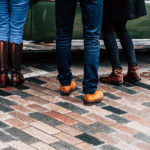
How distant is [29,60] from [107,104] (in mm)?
1902

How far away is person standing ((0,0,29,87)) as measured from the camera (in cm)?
387

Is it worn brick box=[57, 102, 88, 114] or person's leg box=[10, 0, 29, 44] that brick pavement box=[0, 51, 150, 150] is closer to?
worn brick box=[57, 102, 88, 114]

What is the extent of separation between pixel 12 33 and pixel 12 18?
0.14 m

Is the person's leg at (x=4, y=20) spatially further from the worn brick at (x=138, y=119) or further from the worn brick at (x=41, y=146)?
the worn brick at (x=41, y=146)

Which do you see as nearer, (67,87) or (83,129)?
(83,129)

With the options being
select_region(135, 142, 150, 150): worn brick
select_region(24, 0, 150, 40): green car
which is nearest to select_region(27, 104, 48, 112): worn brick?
select_region(135, 142, 150, 150): worn brick

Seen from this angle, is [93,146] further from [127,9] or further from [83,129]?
[127,9]

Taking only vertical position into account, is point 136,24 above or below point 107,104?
above

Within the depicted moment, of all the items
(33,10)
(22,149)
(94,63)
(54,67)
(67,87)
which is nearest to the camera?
(22,149)

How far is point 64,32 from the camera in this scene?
3.59 metres

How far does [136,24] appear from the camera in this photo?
516 centimetres

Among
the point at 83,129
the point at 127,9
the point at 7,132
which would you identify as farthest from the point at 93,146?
the point at 127,9

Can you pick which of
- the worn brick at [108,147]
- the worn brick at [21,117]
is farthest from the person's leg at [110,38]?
the worn brick at [108,147]

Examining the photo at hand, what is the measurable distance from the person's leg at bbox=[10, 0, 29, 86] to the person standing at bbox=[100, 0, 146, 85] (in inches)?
30.8
